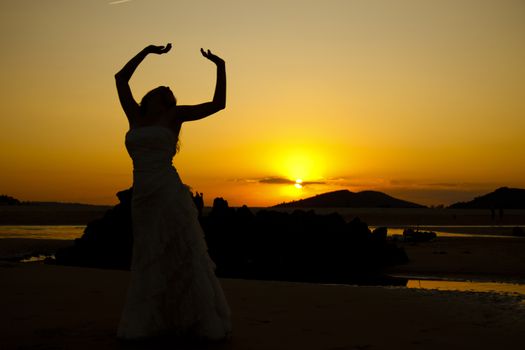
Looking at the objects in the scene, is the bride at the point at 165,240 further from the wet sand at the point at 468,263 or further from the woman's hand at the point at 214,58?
the wet sand at the point at 468,263

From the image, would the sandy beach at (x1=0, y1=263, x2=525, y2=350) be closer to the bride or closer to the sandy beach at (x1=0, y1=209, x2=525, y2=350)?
the sandy beach at (x1=0, y1=209, x2=525, y2=350)

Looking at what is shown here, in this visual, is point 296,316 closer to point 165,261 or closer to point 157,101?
point 165,261

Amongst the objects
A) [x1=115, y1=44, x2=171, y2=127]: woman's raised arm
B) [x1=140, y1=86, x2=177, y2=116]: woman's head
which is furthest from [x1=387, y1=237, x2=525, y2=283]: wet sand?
[x1=115, y1=44, x2=171, y2=127]: woman's raised arm

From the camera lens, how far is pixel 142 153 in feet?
20.1

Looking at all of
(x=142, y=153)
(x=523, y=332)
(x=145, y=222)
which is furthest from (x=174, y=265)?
(x=523, y=332)

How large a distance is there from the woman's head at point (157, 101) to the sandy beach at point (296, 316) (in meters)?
2.25

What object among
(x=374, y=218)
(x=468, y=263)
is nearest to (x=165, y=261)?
(x=468, y=263)

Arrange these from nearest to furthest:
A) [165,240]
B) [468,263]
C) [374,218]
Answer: [165,240] → [468,263] → [374,218]

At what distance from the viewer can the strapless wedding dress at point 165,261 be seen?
6164mm

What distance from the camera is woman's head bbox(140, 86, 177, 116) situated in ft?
20.6

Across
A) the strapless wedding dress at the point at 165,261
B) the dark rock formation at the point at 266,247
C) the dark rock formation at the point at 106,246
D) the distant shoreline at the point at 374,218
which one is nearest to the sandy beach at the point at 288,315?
the strapless wedding dress at the point at 165,261

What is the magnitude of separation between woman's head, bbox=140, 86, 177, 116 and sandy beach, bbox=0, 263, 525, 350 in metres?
2.25

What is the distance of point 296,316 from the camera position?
26.4ft

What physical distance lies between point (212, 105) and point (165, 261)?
1.57 m
